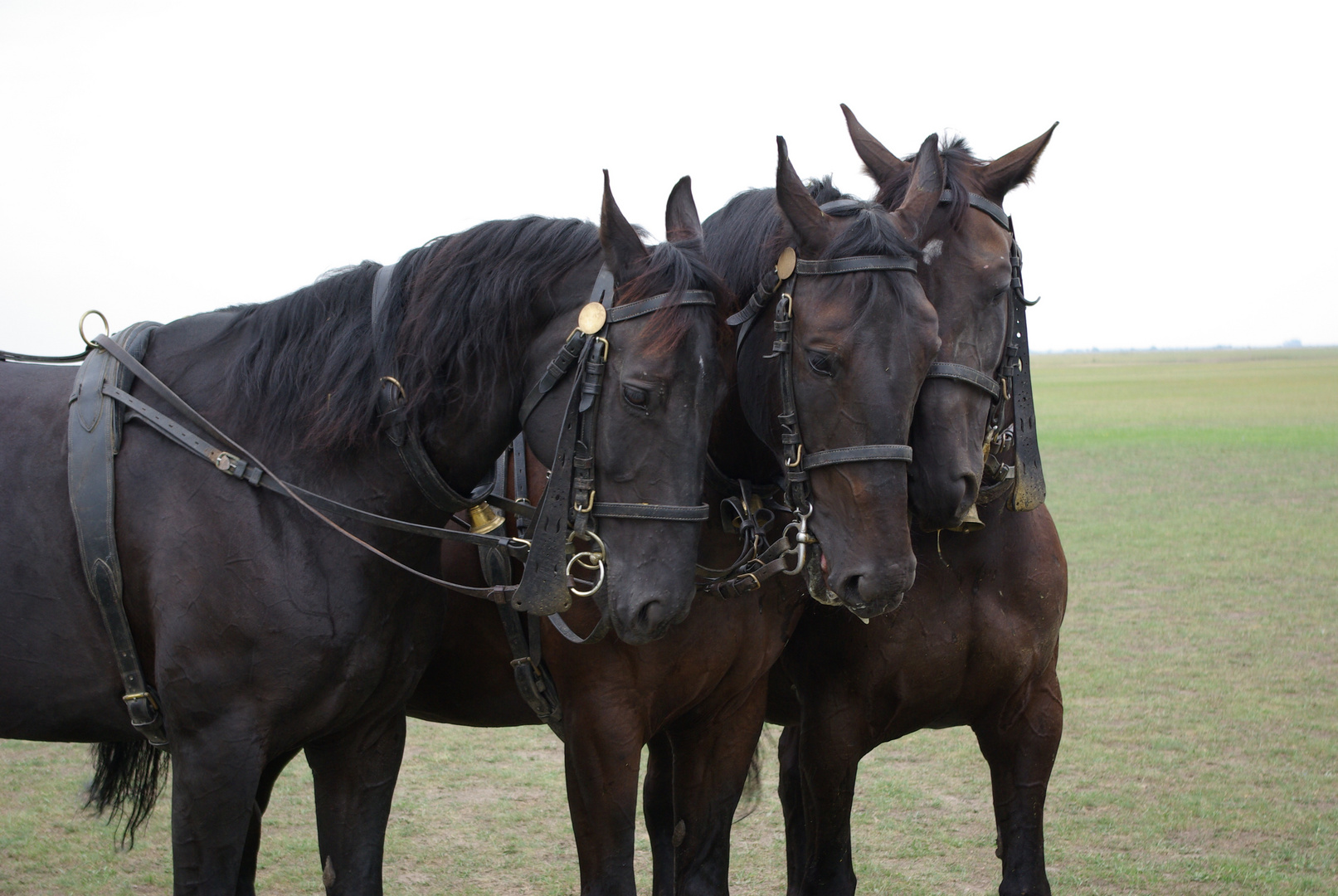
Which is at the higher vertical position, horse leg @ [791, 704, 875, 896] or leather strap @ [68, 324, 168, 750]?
leather strap @ [68, 324, 168, 750]

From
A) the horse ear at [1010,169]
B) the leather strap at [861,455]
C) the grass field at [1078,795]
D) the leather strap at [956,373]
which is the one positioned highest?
the horse ear at [1010,169]

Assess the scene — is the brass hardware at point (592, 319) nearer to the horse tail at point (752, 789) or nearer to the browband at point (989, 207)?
the browband at point (989, 207)

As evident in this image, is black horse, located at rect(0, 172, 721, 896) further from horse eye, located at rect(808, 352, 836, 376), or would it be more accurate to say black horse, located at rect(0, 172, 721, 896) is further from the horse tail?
the horse tail

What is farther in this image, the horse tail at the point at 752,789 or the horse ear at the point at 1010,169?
the horse tail at the point at 752,789

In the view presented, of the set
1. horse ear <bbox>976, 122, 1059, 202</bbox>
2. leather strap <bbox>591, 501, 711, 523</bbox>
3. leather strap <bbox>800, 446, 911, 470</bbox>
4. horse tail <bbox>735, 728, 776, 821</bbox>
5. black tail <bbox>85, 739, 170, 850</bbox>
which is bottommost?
horse tail <bbox>735, 728, 776, 821</bbox>

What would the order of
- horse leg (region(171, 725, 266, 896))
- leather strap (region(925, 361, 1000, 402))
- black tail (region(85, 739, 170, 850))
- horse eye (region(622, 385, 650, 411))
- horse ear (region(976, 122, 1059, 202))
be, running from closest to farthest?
horse eye (region(622, 385, 650, 411))
horse leg (region(171, 725, 266, 896))
leather strap (region(925, 361, 1000, 402))
horse ear (region(976, 122, 1059, 202))
black tail (region(85, 739, 170, 850))

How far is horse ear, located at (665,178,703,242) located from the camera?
2.73 metres

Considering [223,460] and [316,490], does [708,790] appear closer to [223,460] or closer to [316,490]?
[316,490]

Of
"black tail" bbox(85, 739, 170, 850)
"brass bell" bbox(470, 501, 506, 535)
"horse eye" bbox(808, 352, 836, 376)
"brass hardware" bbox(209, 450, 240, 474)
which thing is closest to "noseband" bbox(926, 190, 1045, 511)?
"horse eye" bbox(808, 352, 836, 376)

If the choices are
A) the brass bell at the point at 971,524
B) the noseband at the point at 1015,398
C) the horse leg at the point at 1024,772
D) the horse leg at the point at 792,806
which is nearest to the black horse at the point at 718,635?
the noseband at the point at 1015,398

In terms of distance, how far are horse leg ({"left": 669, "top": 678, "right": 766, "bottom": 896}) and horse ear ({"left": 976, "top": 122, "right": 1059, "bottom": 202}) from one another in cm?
166

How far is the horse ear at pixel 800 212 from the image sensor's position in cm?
261

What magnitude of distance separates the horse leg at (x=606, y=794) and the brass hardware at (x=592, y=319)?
1.10 meters

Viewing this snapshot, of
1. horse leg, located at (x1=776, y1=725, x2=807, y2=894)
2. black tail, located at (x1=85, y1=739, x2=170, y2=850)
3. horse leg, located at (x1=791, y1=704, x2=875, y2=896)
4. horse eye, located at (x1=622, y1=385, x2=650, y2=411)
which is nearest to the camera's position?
horse eye, located at (x1=622, y1=385, x2=650, y2=411)
